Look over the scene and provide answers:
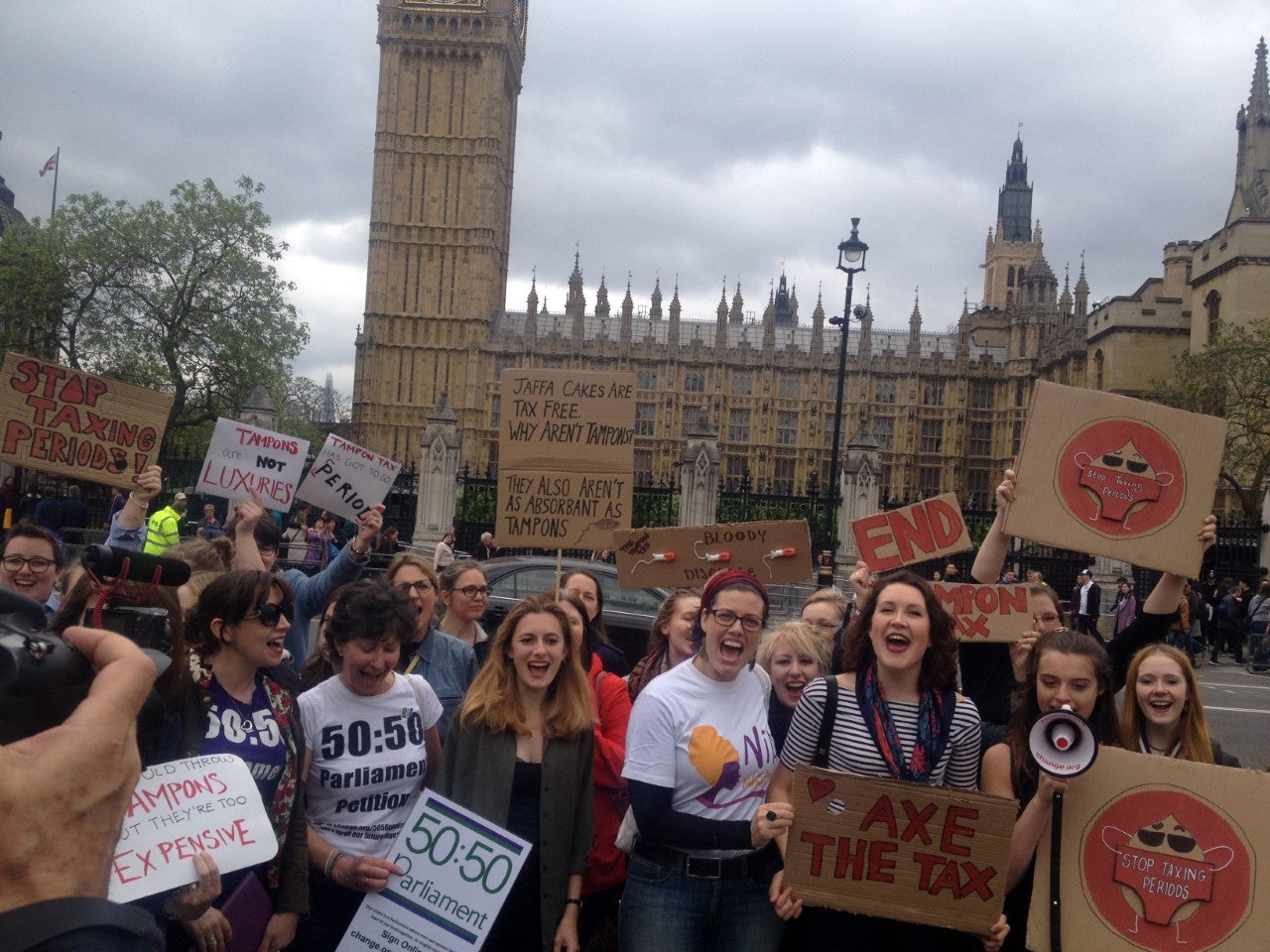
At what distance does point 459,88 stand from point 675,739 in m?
54.4

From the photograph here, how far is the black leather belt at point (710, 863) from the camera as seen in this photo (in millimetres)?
2965

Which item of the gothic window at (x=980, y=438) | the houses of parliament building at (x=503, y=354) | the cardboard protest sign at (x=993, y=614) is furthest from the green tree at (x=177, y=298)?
the gothic window at (x=980, y=438)

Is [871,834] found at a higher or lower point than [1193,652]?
higher

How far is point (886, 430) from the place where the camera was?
5372cm

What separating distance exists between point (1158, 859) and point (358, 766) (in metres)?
2.12

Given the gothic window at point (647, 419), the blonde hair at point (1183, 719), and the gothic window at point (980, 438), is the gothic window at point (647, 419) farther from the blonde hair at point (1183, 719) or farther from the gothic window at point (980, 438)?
the blonde hair at point (1183, 719)

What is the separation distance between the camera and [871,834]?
2.80 meters

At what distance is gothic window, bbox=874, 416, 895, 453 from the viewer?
53.4 meters

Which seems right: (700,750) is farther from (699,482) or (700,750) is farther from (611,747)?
(699,482)

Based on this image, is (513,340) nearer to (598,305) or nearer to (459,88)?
(598,305)

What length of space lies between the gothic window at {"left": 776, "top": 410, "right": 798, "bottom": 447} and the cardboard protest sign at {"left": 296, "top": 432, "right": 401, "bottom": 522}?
4793cm

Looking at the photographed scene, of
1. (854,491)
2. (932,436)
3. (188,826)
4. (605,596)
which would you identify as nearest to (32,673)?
(188,826)

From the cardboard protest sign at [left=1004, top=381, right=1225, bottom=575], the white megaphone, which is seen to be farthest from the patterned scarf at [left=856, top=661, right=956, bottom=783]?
the cardboard protest sign at [left=1004, top=381, right=1225, bottom=575]

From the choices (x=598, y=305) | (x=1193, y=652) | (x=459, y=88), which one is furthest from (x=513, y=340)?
(x=1193, y=652)
